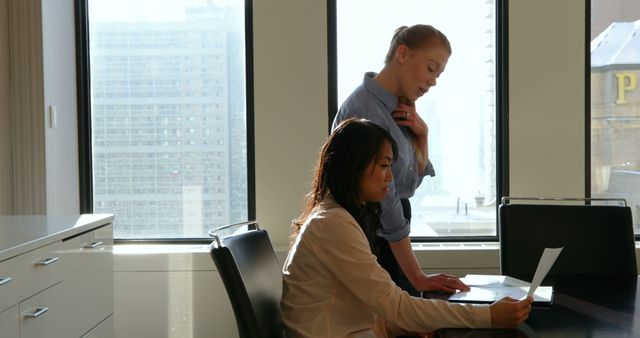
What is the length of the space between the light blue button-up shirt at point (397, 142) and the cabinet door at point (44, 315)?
38.5 inches

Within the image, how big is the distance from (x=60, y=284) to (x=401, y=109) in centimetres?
117

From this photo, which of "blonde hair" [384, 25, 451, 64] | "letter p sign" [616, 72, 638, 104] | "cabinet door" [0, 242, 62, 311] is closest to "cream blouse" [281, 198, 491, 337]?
"blonde hair" [384, 25, 451, 64]

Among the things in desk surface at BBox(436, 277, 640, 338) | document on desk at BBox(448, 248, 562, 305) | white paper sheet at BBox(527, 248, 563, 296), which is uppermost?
white paper sheet at BBox(527, 248, 563, 296)

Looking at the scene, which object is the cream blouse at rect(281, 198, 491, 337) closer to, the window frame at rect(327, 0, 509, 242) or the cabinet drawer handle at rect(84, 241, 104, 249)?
the cabinet drawer handle at rect(84, 241, 104, 249)

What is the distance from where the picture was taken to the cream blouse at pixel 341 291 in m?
1.50

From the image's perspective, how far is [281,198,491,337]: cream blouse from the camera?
4.93ft

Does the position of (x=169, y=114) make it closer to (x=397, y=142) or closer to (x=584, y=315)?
(x=397, y=142)

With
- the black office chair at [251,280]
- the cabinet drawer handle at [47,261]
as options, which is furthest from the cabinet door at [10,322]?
the black office chair at [251,280]

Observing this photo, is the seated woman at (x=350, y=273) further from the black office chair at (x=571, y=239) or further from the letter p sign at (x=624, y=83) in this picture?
the letter p sign at (x=624, y=83)

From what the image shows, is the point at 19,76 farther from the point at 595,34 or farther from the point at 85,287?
the point at 595,34

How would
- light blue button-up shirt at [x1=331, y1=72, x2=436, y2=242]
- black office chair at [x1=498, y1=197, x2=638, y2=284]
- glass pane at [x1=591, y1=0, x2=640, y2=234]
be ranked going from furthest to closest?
glass pane at [x1=591, y1=0, x2=640, y2=234] → black office chair at [x1=498, y1=197, x2=638, y2=284] → light blue button-up shirt at [x1=331, y1=72, x2=436, y2=242]

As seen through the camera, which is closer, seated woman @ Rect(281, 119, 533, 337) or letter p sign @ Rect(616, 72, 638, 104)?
seated woman @ Rect(281, 119, 533, 337)

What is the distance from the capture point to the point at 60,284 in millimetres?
2205

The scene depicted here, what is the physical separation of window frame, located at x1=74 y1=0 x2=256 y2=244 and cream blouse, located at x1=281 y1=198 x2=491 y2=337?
1.99m
